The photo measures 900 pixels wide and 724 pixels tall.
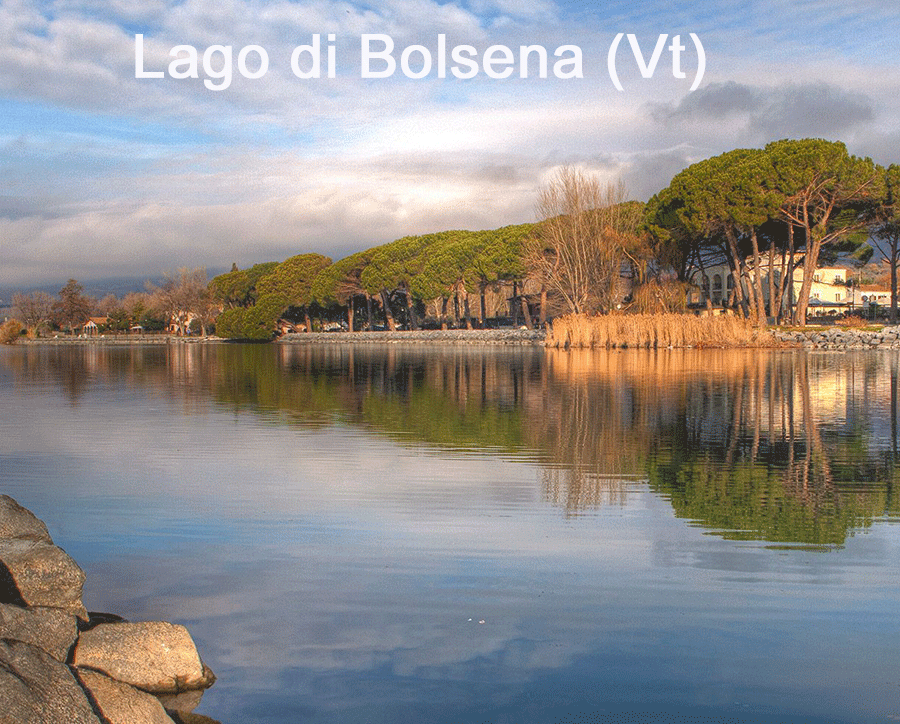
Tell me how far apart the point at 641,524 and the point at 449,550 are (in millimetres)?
1786

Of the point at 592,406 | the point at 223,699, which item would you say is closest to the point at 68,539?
→ the point at 223,699

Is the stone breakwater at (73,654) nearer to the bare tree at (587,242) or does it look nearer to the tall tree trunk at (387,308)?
the bare tree at (587,242)

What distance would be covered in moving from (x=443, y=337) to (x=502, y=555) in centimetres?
6558

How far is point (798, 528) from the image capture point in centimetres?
776

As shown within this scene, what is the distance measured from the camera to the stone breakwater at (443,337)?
6259 centimetres

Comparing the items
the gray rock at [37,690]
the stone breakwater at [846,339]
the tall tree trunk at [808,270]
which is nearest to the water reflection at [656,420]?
the gray rock at [37,690]

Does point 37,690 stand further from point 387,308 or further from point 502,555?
point 387,308

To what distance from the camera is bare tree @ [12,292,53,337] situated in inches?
4968

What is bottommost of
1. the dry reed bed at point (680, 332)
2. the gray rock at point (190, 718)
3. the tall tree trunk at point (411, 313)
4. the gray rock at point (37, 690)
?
the gray rock at point (190, 718)

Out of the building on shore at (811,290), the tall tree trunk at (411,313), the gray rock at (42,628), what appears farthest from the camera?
the tall tree trunk at (411,313)

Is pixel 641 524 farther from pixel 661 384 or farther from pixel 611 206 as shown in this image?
pixel 611 206

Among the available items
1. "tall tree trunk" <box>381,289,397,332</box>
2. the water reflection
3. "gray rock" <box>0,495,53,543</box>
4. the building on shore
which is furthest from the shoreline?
"gray rock" <box>0,495,53,543</box>

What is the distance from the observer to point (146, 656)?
4.54 meters

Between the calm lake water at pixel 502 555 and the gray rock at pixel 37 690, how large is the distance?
2.78 ft
